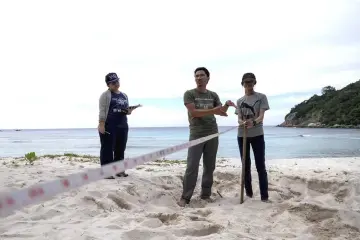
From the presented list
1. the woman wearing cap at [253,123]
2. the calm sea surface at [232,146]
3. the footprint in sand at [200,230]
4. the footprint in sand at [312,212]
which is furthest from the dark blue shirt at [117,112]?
the calm sea surface at [232,146]

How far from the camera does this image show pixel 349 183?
471 centimetres

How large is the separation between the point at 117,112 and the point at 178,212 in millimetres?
2196

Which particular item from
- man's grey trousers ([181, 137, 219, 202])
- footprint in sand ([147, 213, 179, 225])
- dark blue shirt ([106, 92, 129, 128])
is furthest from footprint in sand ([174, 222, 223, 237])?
dark blue shirt ([106, 92, 129, 128])

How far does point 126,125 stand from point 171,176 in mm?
1107

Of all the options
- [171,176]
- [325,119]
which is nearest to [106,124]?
[171,176]

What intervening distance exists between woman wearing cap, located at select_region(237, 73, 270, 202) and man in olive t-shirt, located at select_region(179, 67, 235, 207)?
0.33 metres

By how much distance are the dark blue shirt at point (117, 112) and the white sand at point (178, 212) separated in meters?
0.85

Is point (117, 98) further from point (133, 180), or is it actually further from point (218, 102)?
point (218, 102)

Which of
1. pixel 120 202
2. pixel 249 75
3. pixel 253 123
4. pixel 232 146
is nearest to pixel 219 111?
pixel 253 123

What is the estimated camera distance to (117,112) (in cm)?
515

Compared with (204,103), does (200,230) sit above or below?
below

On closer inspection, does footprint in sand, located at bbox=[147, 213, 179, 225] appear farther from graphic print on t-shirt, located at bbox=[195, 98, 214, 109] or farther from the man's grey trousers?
graphic print on t-shirt, located at bbox=[195, 98, 214, 109]

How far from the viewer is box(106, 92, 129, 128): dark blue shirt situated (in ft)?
16.7

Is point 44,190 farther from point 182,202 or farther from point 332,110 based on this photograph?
point 332,110
